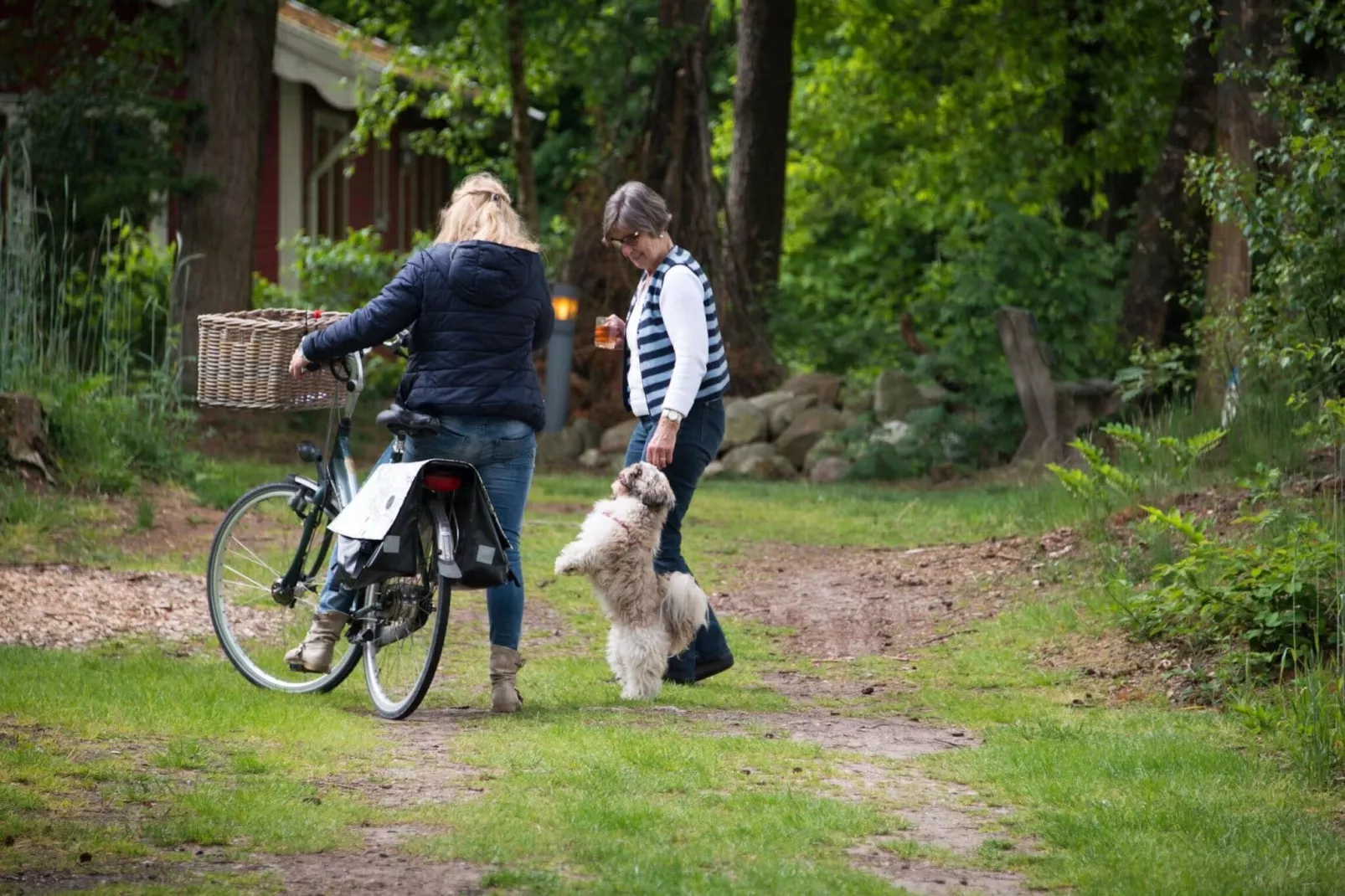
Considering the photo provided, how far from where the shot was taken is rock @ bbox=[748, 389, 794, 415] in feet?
62.2

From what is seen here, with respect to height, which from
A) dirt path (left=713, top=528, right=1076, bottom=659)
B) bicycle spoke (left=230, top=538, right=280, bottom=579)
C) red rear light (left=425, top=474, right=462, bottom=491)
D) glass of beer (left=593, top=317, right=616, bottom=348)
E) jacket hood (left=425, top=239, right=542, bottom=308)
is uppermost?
jacket hood (left=425, top=239, right=542, bottom=308)

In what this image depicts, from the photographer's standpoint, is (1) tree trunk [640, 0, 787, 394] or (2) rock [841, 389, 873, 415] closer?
(2) rock [841, 389, 873, 415]

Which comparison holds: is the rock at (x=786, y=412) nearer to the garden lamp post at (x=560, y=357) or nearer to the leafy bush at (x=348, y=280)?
the garden lamp post at (x=560, y=357)

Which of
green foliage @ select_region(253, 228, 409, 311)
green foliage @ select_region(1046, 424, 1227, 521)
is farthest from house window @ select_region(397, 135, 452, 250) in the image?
green foliage @ select_region(1046, 424, 1227, 521)

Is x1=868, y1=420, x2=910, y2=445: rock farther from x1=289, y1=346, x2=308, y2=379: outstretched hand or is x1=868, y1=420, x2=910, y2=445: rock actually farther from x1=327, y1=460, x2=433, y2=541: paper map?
x1=327, y1=460, x2=433, y2=541: paper map

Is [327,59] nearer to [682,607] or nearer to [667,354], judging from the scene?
[667,354]

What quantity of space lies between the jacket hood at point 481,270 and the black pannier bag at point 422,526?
66 cm

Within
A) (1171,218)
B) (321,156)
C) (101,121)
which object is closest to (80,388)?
(101,121)

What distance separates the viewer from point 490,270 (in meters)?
6.80

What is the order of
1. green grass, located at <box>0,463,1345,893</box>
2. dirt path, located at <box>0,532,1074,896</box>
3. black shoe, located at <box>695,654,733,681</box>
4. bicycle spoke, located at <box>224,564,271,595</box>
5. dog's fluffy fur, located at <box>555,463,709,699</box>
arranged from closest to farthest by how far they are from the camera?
dirt path, located at <box>0,532,1074,896</box> < green grass, located at <box>0,463,1345,893</box> < dog's fluffy fur, located at <box>555,463,709,699</box> < bicycle spoke, located at <box>224,564,271,595</box> < black shoe, located at <box>695,654,733,681</box>

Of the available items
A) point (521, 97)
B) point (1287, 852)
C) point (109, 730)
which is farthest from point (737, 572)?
point (521, 97)

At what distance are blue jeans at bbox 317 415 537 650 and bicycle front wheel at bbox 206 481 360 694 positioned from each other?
34 centimetres

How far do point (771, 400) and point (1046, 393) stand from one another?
3.38 m

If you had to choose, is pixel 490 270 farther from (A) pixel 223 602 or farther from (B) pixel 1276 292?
(B) pixel 1276 292
